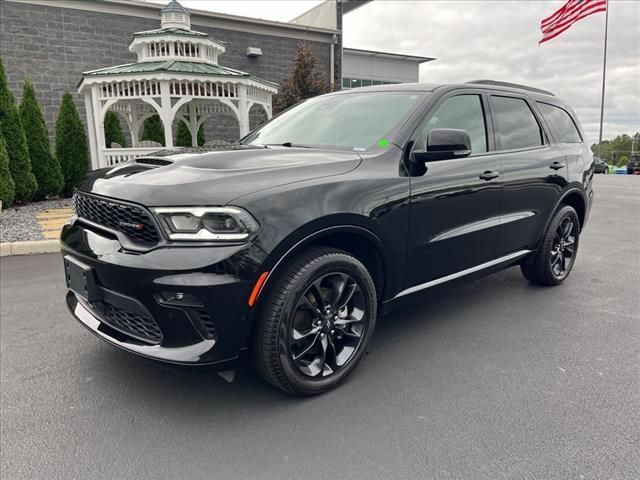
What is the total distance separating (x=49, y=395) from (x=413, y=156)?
2.58 meters

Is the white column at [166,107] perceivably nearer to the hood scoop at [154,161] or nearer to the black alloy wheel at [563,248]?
the hood scoop at [154,161]

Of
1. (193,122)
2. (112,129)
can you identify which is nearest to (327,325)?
(193,122)

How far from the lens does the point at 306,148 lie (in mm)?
3172

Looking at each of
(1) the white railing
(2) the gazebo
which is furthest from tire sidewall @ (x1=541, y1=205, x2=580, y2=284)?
(1) the white railing

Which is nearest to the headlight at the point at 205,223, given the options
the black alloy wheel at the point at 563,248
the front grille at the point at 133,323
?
the front grille at the point at 133,323

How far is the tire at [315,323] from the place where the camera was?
7.77 feet

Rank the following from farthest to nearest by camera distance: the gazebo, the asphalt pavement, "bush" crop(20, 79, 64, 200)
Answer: "bush" crop(20, 79, 64, 200)
the gazebo
the asphalt pavement

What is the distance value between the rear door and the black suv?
0.07 feet

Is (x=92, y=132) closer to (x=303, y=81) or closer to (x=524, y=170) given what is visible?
(x=303, y=81)

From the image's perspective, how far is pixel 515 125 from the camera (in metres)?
4.00

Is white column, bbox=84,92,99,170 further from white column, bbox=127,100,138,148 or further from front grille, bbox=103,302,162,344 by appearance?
front grille, bbox=103,302,162,344

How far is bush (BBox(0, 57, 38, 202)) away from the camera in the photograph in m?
9.13

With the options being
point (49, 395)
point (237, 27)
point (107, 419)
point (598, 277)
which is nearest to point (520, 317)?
point (598, 277)

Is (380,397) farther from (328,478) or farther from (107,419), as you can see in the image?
(107,419)
